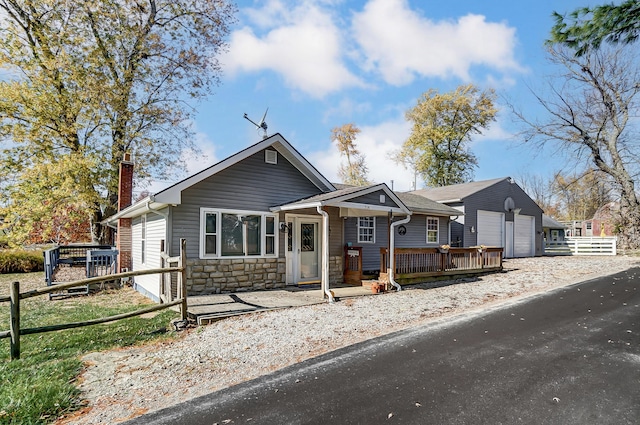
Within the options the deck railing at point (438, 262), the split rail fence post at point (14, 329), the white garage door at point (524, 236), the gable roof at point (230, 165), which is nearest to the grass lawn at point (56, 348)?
the split rail fence post at point (14, 329)

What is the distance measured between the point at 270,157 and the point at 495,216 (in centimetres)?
1617

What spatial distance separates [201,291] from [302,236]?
136 inches

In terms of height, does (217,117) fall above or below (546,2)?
below

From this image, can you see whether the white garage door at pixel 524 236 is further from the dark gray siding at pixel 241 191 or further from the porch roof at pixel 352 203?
the dark gray siding at pixel 241 191

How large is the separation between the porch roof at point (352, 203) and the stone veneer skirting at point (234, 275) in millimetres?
1709

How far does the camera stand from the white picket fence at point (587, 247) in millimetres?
22875

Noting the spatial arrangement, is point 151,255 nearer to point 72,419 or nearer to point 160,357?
point 160,357

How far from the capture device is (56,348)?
545 centimetres

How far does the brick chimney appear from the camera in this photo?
1336 centimetres

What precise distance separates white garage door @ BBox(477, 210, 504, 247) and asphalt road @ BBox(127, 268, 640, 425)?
46.9 feet

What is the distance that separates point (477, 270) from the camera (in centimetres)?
1382

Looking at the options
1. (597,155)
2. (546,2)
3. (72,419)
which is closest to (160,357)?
(72,419)

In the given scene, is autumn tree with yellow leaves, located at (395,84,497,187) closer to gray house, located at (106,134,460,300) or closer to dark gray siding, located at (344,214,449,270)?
dark gray siding, located at (344,214,449,270)

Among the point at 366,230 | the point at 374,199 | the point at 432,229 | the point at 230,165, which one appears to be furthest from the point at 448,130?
the point at 230,165
